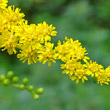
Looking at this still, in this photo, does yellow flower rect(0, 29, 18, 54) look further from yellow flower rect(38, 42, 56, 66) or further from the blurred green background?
the blurred green background

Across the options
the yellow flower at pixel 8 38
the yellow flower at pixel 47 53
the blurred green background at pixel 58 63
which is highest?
the blurred green background at pixel 58 63

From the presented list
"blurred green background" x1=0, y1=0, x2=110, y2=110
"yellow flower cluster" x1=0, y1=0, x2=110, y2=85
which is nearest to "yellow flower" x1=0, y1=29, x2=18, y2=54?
"yellow flower cluster" x1=0, y1=0, x2=110, y2=85

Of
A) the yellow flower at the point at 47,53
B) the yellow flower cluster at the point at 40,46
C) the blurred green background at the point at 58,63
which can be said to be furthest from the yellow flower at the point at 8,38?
the blurred green background at the point at 58,63

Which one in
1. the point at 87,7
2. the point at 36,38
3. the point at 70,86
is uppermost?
the point at 87,7

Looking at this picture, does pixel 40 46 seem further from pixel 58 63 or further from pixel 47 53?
pixel 58 63

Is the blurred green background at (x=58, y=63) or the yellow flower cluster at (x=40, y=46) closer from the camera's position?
the yellow flower cluster at (x=40, y=46)

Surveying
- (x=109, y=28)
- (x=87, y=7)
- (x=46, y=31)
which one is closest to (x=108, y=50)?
(x=109, y=28)

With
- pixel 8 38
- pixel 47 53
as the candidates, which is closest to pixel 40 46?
pixel 47 53

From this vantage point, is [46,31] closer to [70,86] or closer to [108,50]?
[70,86]

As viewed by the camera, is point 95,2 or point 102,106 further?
point 95,2

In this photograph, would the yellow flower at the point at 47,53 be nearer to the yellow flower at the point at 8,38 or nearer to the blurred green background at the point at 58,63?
the yellow flower at the point at 8,38
